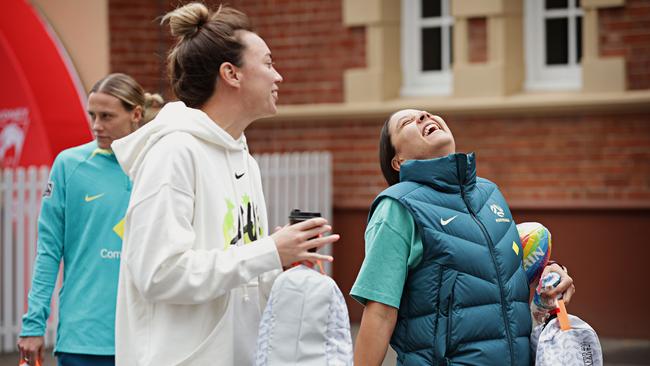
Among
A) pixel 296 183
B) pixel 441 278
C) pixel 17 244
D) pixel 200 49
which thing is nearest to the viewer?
pixel 200 49

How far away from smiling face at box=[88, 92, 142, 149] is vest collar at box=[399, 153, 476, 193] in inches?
68.8

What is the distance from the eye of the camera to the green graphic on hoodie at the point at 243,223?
11.5ft

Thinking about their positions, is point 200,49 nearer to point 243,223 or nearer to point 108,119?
point 243,223

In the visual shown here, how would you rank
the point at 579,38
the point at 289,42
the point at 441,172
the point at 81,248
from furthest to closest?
the point at 289,42
the point at 579,38
the point at 81,248
the point at 441,172

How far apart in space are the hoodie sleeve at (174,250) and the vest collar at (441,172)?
72cm

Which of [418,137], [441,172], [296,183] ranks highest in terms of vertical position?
[418,137]

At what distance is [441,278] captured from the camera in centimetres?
374

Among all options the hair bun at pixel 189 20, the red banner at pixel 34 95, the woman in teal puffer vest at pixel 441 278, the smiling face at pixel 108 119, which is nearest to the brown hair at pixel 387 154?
the woman in teal puffer vest at pixel 441 278

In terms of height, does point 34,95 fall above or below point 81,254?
above

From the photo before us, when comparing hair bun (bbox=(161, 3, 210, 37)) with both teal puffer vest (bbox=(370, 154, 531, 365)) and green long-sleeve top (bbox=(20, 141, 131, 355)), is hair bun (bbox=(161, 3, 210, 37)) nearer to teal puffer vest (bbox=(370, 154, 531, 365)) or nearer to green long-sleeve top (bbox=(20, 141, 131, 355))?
teal puffer vest (bbox=(370, 154, 531, 365))

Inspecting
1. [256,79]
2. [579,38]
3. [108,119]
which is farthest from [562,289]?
[579,38]

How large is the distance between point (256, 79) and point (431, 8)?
8729 mm

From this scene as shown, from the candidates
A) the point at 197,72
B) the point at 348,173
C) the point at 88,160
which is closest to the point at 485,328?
the point at 197,72

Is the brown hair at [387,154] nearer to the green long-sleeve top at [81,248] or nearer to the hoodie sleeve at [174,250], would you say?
the hoodie sleeve at [174,250]
